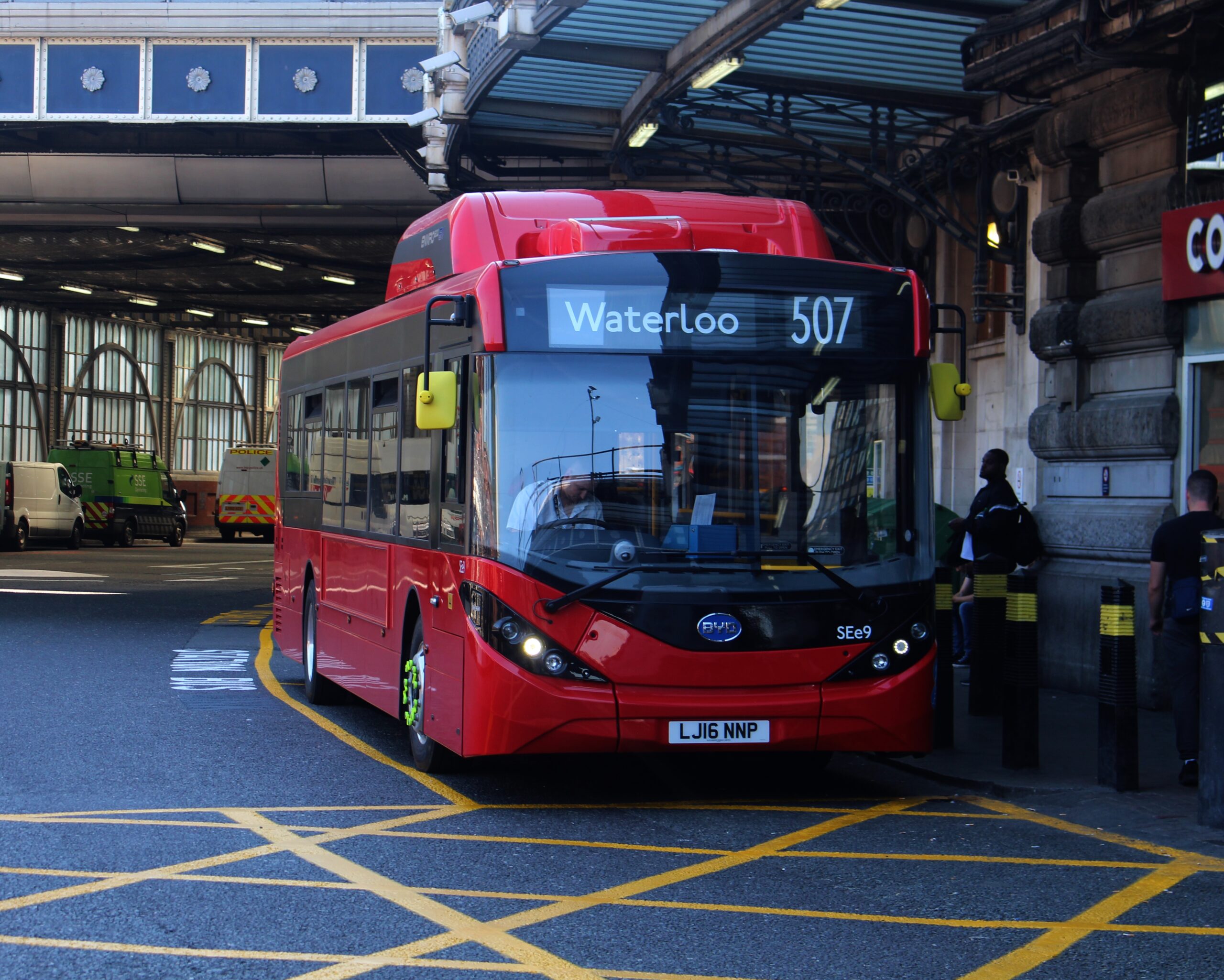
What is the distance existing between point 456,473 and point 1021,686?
3184 millimetres

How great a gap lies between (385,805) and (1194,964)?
3.85m

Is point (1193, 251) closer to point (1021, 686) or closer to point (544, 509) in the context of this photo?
point (1021, 686)

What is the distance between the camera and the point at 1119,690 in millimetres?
8141

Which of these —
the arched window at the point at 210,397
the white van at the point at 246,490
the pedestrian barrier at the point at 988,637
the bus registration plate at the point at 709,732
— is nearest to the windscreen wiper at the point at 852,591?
the bus registration plate at the point at 709,732

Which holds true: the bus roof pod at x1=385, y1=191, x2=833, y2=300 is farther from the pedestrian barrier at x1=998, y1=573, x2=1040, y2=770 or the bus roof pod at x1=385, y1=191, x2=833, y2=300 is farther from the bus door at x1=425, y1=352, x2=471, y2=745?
the pedestrian barrier at x1=998, y1=573, x2=1040, y2=770

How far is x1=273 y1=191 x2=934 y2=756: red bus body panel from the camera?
295 inches

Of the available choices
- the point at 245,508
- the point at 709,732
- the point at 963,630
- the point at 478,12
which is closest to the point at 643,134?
the point at 478,12

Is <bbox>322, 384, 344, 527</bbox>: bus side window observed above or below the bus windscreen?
below

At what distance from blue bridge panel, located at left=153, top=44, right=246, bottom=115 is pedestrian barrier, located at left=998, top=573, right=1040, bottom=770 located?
17117mm

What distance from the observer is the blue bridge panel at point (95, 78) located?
23.4 metres

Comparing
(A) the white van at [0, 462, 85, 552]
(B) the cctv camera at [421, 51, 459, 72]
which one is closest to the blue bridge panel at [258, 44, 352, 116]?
(B) the cctv camera at [421, 51, 459, 72]

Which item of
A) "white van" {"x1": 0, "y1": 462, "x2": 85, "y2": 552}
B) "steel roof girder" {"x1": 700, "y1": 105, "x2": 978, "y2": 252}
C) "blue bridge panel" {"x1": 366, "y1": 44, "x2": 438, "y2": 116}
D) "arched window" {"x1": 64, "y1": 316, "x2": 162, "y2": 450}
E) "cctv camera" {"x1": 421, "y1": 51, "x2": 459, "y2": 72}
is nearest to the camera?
"steel roof girder" {"x1": 700, "y1": 105, "x2": 978, "y2": 252}

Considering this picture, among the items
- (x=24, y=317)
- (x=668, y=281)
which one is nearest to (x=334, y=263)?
(x=24, y=317)

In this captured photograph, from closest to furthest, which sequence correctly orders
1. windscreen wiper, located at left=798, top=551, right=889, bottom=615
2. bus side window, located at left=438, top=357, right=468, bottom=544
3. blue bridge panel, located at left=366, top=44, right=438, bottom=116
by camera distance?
windscreen wiper, located at left=798, top=551, right=889, bottom=615 → bus side window, located at left=438, top=357, right=468, bottom=544 → blue bridge panel, located at left=366, top=44, right=438, bottom=116
